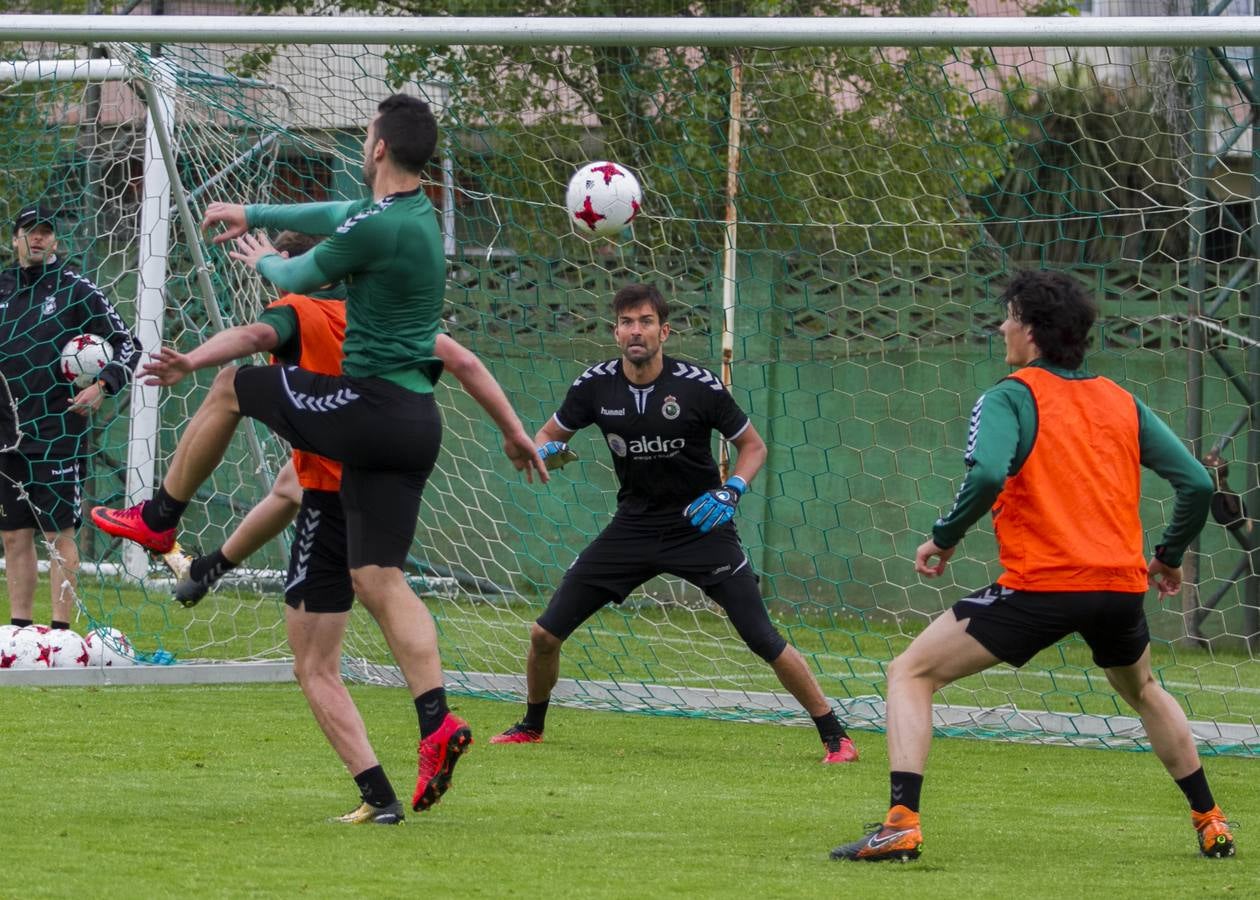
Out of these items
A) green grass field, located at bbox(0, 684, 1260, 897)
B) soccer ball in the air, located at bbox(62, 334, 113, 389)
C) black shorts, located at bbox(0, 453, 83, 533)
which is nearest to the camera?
green grass field, located at bbox(0, 684, 1260, 897)

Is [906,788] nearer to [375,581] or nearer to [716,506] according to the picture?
[375,581]

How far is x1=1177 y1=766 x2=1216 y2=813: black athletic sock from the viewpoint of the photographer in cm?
545

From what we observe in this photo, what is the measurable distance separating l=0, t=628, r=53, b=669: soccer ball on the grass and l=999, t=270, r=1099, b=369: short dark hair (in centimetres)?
568

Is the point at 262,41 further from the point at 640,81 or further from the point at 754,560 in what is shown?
the point at 754,560

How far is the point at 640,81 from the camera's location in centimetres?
971

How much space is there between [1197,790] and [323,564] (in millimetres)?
2765

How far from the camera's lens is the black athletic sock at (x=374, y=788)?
5555mm

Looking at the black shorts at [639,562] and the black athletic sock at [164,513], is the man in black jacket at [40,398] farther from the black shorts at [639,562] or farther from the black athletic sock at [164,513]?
the black athletic sock at [164,513]

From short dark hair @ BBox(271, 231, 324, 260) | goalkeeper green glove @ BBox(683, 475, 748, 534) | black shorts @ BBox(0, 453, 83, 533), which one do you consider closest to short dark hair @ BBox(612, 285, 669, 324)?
goalkeeper green glove @ BBox(683, 475, 748, 534)

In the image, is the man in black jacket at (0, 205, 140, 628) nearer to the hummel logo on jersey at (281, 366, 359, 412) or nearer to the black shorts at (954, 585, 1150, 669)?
the hummel logo on jersey at (281, 366, 359, 412)

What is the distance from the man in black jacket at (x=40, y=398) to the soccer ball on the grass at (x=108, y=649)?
0.42 m

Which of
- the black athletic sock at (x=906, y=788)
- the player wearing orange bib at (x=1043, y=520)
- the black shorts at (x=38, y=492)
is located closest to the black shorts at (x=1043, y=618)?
the player wearing orange bib at (x=1043, y=520)

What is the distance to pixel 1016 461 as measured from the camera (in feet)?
17.0

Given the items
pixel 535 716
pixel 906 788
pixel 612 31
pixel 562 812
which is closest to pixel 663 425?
pixel 535 716
